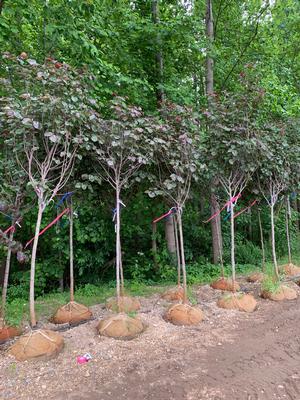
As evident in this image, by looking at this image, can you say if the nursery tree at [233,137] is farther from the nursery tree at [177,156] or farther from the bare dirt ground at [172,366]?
the bare dirt ground at [172,366]

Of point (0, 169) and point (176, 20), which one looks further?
point (176, 20)

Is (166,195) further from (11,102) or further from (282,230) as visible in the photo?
(282,230)

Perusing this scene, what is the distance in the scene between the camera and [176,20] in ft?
20.3

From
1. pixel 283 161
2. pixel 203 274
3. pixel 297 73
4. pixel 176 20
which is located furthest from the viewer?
pixel 297 73

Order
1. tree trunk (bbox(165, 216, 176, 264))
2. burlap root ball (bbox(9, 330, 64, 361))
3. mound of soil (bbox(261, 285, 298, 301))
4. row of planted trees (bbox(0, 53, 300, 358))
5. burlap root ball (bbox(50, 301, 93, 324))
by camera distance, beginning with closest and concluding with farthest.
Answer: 1. burlap root ball (bbox(9, 330, 64, 361))
2. row of planted trees (bbox(0, 53, 300, 358))
3. burlap root ball (bbox(50, 301, 93, 324))
4. mound of soil (bbox(261, 285, 298, 301))
5. tree trunk (bbox(165, 216, 176, 264))

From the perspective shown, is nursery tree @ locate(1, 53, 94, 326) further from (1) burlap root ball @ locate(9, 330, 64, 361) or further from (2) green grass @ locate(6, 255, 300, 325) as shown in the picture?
(2) green grass @ locate(6, 255, 300, 325)

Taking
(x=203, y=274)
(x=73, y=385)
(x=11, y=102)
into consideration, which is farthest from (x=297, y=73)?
(x=73, y=385)

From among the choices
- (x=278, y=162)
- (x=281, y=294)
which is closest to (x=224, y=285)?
(x=281, y=294)

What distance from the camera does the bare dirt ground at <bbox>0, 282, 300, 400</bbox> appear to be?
92.1 inches

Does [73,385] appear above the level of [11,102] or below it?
below

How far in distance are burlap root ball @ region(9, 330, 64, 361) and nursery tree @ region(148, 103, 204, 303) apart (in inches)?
67.8

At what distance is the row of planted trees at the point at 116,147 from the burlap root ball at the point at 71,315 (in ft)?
0.04

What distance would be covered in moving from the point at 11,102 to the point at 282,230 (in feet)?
27.3

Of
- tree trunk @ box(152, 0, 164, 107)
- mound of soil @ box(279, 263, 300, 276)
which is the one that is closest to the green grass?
mound of soil @ box(279, 263, 300, 276)
